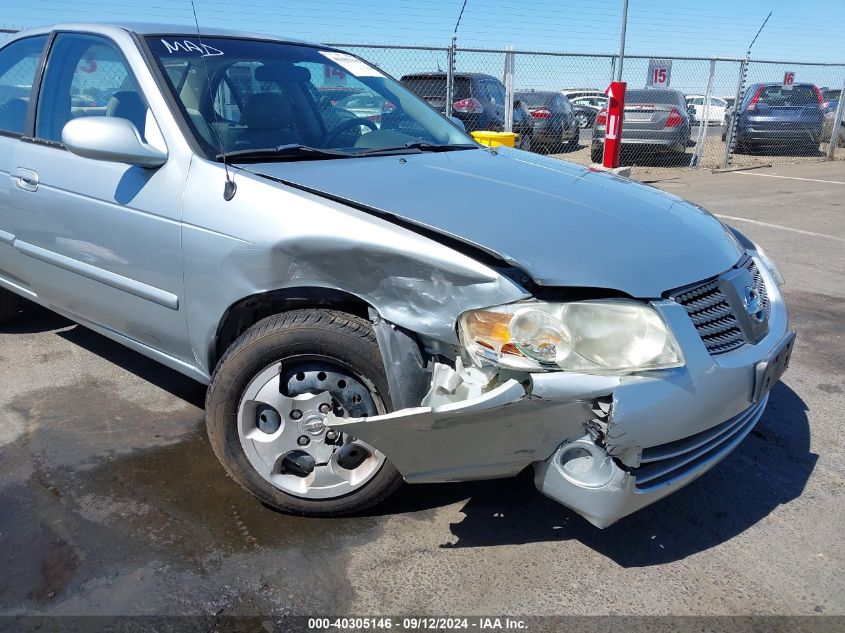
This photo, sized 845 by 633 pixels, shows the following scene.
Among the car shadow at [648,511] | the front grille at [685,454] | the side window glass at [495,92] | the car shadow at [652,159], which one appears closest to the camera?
the front grille at [685,454]

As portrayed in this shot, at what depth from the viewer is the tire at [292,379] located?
2273mm

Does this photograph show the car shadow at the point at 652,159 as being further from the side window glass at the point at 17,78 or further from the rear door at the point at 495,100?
the side window glass at the point at 17,78

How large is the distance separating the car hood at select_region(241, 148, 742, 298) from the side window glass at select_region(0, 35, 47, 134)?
182 centimetres

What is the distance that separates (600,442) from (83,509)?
1858mm

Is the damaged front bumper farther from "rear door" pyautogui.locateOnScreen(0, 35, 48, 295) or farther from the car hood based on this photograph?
"rear door" pyautogui.locateOnScreen(0, 35, 48, 295)

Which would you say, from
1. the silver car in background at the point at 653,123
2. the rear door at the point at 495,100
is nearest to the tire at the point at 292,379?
the rear door at the point at 495,100

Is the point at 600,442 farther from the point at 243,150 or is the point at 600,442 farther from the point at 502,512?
the point at 243,150

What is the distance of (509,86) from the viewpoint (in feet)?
34.5

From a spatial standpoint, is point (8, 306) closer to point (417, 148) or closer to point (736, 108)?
A: point (417, 148)

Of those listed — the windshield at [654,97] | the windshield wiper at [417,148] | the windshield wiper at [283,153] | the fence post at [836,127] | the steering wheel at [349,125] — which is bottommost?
the fence post at [836,127]

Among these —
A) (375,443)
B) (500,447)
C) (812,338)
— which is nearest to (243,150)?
(375,443)

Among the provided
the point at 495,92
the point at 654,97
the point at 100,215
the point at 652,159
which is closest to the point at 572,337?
the point at 100,215

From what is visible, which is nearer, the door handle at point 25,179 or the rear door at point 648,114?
the door handle at point 25,179

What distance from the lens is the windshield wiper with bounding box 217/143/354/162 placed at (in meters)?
2.67
